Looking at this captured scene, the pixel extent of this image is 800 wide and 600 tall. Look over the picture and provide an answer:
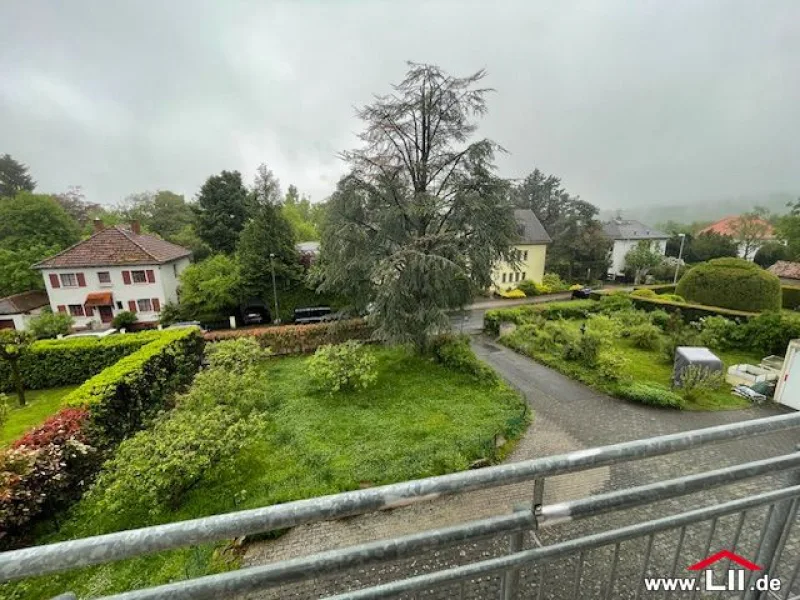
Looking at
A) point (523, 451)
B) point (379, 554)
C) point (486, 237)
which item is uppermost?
point (486, 237)

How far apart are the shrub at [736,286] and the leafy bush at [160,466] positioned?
23375 mm

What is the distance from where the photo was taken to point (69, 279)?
69.4 feet

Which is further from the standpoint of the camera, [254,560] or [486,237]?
[486,237]

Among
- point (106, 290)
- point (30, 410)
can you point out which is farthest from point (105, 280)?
point (30, 410)

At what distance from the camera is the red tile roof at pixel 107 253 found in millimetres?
21000

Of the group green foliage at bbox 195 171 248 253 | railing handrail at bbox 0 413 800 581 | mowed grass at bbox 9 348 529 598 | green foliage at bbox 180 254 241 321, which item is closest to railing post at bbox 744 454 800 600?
railing handrail at bbox 0 413 800 581

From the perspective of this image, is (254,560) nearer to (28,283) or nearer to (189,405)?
(189,405)

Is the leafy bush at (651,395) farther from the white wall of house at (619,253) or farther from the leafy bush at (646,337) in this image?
the white wall of house at (619,253)

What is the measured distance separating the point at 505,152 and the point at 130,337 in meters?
14.1

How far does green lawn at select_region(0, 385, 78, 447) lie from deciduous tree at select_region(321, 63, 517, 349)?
A: 29.7 feet

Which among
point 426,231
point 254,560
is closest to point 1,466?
point 254,560

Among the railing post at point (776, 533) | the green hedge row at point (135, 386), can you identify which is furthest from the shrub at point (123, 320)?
the railing post at point (776, 533)

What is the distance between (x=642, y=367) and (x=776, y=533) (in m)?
13.2

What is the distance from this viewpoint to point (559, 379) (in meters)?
12.0
